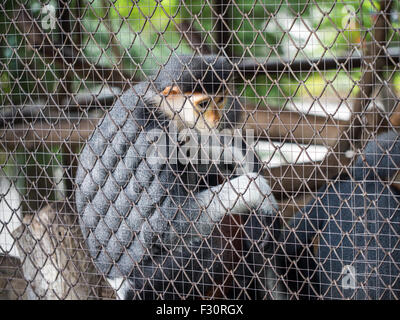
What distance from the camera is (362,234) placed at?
1.71 m

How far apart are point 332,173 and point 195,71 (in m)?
0.70

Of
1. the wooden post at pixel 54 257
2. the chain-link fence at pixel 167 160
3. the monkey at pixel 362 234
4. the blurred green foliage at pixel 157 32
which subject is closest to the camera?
the monkey at pixel 362 234

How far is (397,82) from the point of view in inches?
85.0

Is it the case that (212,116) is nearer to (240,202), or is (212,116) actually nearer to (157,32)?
(240,202)

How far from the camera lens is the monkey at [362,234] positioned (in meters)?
1.69

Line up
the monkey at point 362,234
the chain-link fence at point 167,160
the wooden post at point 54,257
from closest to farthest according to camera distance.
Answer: the monkey at point 362,234 < the chain-link fence at point 167,160 < the wooden post at point 54,257

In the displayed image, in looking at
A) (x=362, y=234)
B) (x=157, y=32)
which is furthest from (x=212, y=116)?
(x=362, y=234)

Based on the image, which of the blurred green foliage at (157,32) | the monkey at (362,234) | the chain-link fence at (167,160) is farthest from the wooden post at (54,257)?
the monkey at (362,234)

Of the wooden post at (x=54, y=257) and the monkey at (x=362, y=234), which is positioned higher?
the wooden post at (x=54, y=257)

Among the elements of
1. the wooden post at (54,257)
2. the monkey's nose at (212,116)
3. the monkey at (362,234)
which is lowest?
the monkey at (362,234)

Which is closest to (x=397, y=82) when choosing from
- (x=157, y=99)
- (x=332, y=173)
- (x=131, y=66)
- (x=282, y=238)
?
(x=332, y=173)

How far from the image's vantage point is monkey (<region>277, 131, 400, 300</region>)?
1690 millimetres

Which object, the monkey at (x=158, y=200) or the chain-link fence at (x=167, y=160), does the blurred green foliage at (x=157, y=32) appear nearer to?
the chain-link fence at (x=167, y=160)

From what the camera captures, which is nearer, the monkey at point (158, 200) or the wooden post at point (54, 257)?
the monkey at point (158, 200)
